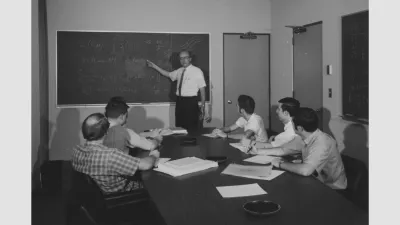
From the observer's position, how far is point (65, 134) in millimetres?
5414

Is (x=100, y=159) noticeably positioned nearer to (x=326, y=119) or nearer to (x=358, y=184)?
(x=358, y=184)

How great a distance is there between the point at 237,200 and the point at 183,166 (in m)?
0.65

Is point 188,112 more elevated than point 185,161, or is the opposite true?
point 188,112

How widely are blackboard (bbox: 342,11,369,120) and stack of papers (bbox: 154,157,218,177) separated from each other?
7.13 ft

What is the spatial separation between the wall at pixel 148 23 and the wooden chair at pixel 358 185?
355 centimetres

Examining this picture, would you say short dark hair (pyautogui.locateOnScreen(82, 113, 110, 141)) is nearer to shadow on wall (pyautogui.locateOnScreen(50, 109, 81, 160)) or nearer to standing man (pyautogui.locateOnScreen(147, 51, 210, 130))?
standing man (pyautogui.locateOnScreen(147, 51, 210, 130))

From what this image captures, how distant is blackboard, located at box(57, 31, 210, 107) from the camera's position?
5.33 m

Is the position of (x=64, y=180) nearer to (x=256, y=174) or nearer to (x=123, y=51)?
(x=123, y=51)

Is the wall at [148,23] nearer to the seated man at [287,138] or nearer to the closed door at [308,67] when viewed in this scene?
the closed door at [308,67]

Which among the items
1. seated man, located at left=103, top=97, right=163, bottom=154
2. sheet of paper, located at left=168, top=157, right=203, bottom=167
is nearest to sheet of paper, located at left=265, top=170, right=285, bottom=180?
sheet of paper, located at left=168, top=157, right=203, bottom=167

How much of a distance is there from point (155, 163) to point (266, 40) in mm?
4169

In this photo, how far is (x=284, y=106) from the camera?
3137 mm
